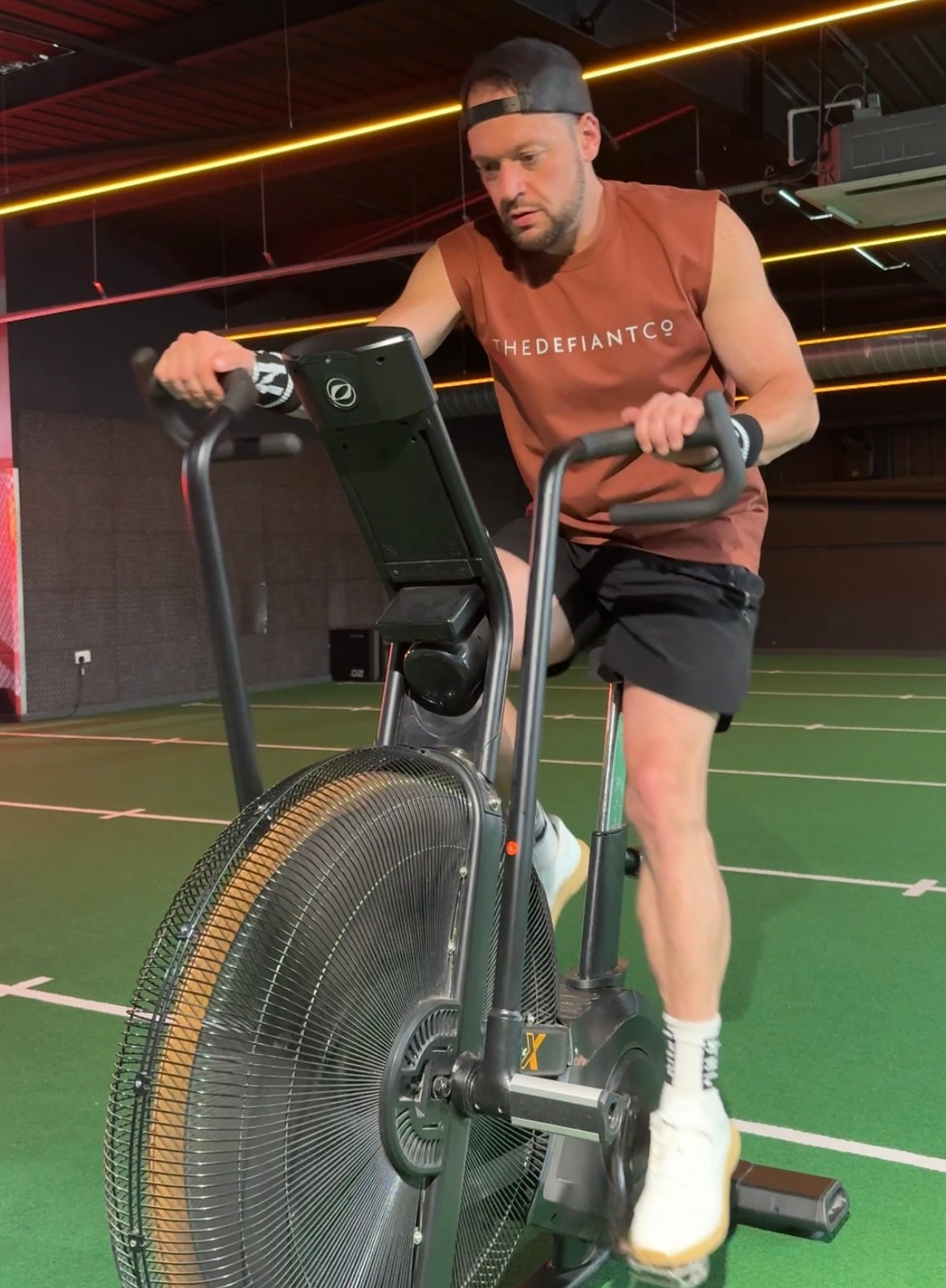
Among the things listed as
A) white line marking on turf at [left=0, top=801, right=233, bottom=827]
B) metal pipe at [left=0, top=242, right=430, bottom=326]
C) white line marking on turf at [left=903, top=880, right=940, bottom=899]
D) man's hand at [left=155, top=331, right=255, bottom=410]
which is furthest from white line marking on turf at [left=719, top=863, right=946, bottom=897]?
metal pipe at [left=0, top=242, right=430, bottom=326]

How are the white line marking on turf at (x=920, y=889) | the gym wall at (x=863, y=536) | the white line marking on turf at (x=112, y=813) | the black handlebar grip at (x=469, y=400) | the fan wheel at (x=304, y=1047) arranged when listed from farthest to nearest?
the gym wall at (x=863, y=536) < the black handlebar grip at (x=469, y=400) < the white line marking on turf at (x=112, y=813) < the white line marking on turf at (x=920, y=889) < the fan wheel at (x=304, y=1047)

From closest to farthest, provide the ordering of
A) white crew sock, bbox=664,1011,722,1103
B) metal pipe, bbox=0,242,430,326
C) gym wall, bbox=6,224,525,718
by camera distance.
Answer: white crew sock, bbox=664,1011,722,1103
metal pipe, bbox=0,242,430,326
gym wall, bbox=6,224,525,718

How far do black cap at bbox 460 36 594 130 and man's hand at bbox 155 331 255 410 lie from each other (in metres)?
0.48

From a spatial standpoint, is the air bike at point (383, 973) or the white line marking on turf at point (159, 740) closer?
the air bike at point (383, 973)

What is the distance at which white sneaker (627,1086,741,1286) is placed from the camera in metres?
1.67

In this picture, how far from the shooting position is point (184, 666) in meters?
11.3

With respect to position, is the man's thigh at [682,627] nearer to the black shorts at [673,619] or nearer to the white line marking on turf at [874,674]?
the black shorts at [673,619]

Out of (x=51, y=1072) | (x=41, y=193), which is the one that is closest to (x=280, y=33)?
(x=41, y=193)

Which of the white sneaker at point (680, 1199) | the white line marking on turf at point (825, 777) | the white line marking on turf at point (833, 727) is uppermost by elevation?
the white sneaker at point (680, 1199)

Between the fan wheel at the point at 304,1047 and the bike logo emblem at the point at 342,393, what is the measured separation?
40 centimetres

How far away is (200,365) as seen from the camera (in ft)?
4.94

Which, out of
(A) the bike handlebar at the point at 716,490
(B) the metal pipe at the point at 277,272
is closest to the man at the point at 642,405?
(A) the bike handlebar at the point at 716,490

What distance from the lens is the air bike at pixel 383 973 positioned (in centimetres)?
130

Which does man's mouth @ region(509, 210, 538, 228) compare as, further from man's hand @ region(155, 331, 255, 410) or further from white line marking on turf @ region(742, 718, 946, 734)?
white line marking on turf @ region(742, 718, 946, 734)
